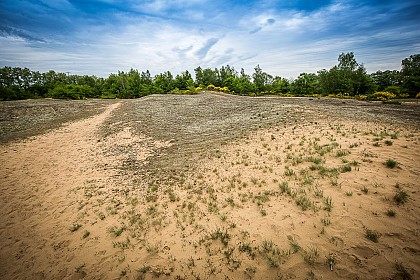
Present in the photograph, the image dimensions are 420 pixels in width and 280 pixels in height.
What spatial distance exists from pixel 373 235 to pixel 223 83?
63.7 meters

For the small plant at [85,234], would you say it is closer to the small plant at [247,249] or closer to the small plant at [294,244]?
the small plant at [247,249]

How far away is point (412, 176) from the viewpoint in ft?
19.8

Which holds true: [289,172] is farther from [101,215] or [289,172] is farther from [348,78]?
[348,78]

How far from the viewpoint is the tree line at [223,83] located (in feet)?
144

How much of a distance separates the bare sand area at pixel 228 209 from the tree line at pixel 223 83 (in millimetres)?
40444

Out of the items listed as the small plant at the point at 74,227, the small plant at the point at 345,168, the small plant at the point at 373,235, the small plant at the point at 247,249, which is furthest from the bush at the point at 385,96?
the small plant at the point at 74,227

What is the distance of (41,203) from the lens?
8.04 m

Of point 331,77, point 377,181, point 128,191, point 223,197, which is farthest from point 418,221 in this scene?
point 331,77

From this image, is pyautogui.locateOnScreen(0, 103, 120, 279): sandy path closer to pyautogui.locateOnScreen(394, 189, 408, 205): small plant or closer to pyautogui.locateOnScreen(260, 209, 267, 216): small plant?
pyautogui.locateOnScreen(260, 209, 267, 216): small plant

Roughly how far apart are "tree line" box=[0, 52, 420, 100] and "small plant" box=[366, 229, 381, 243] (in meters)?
46.8

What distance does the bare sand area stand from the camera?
4461 mm

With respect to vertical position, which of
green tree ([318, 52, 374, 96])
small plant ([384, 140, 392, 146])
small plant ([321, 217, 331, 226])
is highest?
green tree ([318, 52, 374, 96])

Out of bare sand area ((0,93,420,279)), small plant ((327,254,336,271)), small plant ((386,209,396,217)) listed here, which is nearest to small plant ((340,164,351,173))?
bare sand area ((0,93,420,279))

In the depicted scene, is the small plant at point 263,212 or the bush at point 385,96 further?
the bush at point 385,96
